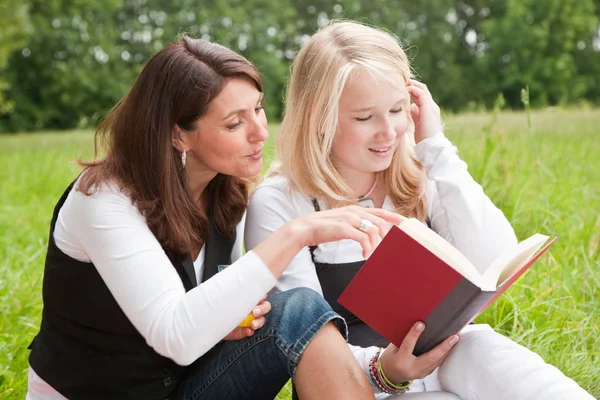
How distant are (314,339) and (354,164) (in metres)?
0.74

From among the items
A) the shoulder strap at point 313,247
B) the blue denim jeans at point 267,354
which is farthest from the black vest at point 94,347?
the shoulder strap at point 313,247

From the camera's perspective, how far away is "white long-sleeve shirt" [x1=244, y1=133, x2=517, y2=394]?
244 centimetres

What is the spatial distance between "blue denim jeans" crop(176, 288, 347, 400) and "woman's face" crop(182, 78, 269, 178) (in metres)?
0.40

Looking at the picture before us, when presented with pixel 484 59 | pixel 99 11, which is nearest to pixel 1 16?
pixel 99 11

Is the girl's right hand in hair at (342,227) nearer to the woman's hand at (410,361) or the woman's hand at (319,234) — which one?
the woman's hand at (319,234)

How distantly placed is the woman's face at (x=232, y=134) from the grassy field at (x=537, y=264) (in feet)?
1.32

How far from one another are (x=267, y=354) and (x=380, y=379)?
330 mm

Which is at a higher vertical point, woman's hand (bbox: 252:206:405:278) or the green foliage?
woman's hand (bbox: 252:206:405:278)

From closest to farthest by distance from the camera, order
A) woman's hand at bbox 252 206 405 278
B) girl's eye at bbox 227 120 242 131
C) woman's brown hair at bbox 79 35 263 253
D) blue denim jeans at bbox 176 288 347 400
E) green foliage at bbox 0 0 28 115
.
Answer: woman's hand at bbox 252 206 405 278 → blue denim jeans at bbox 176 288 347 400 → woman's brown hair at bbox 79 35 263 253 → girl's eye at bbox 227 120 242 131 → green foliage at bbox 0 0 28 115

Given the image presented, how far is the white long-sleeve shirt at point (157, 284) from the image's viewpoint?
1.82 meters

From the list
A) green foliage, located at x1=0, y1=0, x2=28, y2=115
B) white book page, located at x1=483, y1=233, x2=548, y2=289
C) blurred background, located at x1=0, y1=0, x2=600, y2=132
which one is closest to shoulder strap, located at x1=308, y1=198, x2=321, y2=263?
white book page, located at x1=483, y1=233, x2=548, y2=289

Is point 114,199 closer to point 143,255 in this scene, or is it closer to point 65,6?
point 143,255

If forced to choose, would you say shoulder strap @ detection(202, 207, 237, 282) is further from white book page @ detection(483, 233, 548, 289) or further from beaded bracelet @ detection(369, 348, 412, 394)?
white book page @ detection(483, 233, 548, 289)

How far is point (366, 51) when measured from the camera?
248 centimetres
